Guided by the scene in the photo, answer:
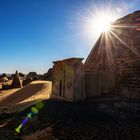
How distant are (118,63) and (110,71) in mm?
856

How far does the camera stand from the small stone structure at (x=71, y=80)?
1141 centimetres

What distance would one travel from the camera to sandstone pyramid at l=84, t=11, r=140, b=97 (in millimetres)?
12056

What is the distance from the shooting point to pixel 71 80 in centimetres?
1166

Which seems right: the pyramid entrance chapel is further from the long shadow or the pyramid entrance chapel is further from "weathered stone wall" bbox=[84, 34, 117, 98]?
the long shadow

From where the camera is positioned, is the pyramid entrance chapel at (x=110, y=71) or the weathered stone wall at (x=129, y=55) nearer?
the pyramid entrance chapel at (x=110, y=71)

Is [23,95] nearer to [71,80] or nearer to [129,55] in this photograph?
[71,80]

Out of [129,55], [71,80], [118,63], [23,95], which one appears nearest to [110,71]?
[118,63]

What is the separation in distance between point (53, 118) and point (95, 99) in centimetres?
409

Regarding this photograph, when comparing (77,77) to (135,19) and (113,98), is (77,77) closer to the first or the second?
(113,98)

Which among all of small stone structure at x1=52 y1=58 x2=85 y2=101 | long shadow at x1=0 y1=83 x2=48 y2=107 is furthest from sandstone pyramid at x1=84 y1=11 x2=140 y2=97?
long shadow at x1=0 y1=83 x2=48 y2=107

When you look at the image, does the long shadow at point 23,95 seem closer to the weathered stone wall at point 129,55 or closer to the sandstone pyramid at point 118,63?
the sandstone pyramid at point 118,63

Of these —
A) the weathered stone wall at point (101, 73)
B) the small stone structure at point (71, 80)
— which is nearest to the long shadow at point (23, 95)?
the small stone structure at point (71, 80)

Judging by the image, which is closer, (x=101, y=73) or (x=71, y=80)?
(x=71, y=80)

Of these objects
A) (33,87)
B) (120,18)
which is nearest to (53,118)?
(120,18)
